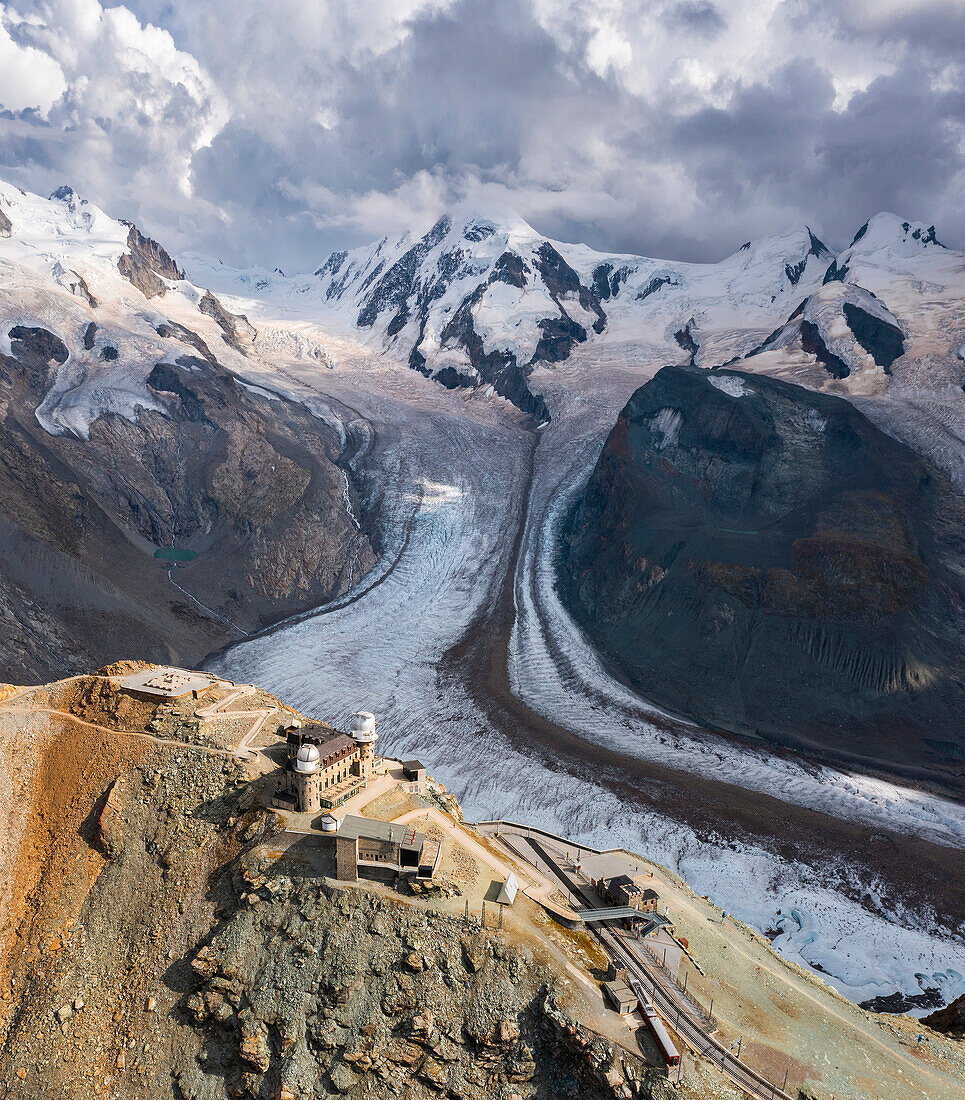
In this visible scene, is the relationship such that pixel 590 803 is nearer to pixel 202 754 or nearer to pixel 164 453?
pixel 202 754

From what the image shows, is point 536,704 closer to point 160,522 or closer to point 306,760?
point 306,760

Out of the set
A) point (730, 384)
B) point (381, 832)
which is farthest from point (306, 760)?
point (730, 384)

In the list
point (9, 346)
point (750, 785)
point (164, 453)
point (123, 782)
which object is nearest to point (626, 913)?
point (123, 782)

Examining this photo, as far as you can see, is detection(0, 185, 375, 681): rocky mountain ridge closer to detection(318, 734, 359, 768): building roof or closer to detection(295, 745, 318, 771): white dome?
detection(318, 734, 359, 768): building roof

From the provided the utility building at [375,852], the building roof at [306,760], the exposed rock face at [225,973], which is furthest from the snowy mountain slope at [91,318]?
the utility building at [375,852]

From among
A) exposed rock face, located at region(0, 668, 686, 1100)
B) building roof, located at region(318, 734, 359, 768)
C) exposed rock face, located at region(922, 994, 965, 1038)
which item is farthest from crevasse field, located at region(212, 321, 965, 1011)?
exposed rock face, located at region(0, 668, 686, 1100)

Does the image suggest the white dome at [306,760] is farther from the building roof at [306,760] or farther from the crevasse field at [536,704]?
the crevasse field at [536,704]
